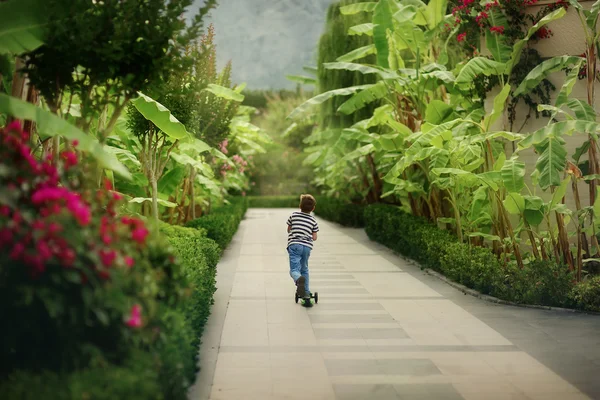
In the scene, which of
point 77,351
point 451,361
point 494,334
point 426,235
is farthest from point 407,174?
point 77,351

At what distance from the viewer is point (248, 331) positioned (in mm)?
7762

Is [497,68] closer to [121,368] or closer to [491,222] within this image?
[491,222]

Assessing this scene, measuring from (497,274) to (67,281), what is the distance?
24.0 feet

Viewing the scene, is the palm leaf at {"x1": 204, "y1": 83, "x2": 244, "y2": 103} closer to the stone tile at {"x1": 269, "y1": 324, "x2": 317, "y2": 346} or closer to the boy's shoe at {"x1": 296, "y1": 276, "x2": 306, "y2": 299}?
the boy's shoe at {"x1": 296, "y1": 276, "x2": 306, "y2": 299}

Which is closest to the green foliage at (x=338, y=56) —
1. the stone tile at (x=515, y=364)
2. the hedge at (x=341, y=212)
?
the hedge at (x=341, y=212)

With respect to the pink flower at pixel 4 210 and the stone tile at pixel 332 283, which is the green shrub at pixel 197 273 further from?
the stone tile at pixel 332 283

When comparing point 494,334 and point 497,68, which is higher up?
point 497,68

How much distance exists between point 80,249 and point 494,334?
535 centimetres

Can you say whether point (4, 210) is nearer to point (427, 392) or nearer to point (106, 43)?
point (106, 43)

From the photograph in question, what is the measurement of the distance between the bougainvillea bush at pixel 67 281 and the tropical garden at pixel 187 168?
0.01m

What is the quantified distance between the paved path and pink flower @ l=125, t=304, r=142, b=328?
1859mm

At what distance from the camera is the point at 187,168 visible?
15.5 meters

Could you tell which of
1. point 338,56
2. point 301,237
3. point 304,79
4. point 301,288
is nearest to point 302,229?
point 301,237

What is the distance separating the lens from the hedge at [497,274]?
29.8 feet
